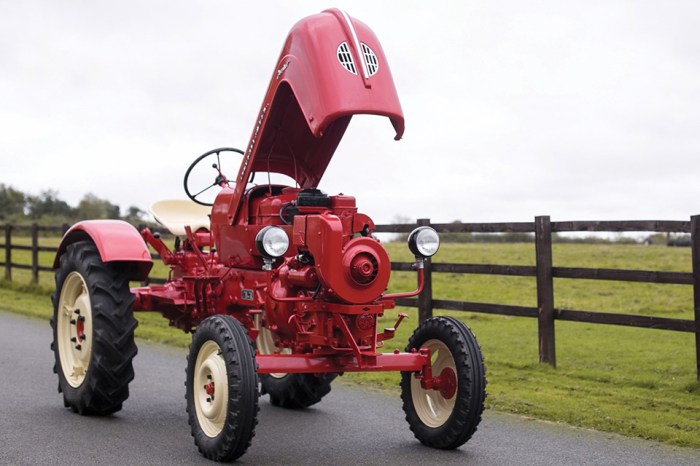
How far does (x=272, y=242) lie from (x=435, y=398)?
1.63 metres

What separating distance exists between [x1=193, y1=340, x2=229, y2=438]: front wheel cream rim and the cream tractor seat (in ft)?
8.65

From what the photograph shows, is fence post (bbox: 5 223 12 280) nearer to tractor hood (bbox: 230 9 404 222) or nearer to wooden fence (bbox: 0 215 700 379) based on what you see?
wooden fence (bbox: 0 215 700 379)

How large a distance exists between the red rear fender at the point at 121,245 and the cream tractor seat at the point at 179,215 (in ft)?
2.91

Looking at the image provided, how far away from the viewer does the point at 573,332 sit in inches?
511

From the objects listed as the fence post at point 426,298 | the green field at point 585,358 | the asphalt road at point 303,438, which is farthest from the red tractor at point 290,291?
the fence post at point 426,298

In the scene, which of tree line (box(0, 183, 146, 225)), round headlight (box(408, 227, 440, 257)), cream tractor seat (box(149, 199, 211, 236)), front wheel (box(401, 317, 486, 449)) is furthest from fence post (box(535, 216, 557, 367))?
tree line (box(0, 183, 146, 225))

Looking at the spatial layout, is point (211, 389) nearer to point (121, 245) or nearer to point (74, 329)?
point (121, 245)

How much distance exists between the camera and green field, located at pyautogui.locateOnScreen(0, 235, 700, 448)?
691 centimetres

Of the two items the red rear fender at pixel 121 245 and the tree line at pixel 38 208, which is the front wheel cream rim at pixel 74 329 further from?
the tree line at pixel 38 208

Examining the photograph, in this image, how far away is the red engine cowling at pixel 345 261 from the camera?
18.0ft

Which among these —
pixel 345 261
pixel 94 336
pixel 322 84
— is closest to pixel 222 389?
pixel 345 261

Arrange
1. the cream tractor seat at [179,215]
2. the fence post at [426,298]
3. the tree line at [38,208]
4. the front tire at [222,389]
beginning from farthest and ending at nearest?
the tree line at [38,208], the fence post at [426,298], the cream tractor seat at [179,215], the front tire at [222,389]

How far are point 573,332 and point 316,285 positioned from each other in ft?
26.8

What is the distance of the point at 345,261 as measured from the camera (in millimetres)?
5496
